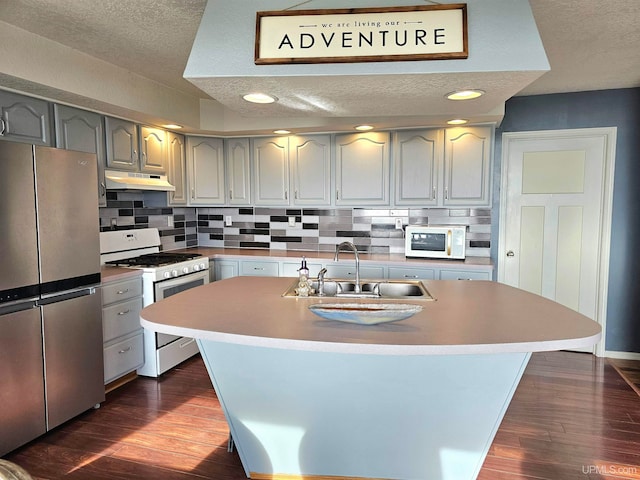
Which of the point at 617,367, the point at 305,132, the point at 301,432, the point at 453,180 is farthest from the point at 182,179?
the point at 617,367

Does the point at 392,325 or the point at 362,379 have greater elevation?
the point at 392,325

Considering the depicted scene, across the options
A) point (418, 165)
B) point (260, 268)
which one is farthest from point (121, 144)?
point (418, 165)

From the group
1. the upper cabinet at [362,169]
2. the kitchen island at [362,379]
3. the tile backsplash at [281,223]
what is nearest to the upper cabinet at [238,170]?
the tile backsplash at [281,223]

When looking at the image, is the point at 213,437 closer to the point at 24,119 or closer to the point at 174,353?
the point at 174,353

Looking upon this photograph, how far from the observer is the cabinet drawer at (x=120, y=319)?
115 inches

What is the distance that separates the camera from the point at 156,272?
324cm

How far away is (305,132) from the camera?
409 cm

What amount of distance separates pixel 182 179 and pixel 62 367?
2.21m

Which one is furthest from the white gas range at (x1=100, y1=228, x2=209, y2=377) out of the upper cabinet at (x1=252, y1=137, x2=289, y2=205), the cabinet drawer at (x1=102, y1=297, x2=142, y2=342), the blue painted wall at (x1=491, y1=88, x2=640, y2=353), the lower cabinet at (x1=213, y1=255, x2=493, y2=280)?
the blue painted wall at (x1=491, y1=88, x2=640, y2=353)

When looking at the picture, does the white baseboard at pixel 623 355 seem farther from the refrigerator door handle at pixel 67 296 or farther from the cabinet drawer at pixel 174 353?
the refrigerator door handle at pixel 67 296

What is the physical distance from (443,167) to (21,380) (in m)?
3.42

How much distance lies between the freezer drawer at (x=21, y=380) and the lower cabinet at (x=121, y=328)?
0.54 m

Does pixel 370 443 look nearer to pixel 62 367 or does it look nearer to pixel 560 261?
pixel 62 367

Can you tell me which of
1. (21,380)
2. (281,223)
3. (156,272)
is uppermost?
(281,223)
